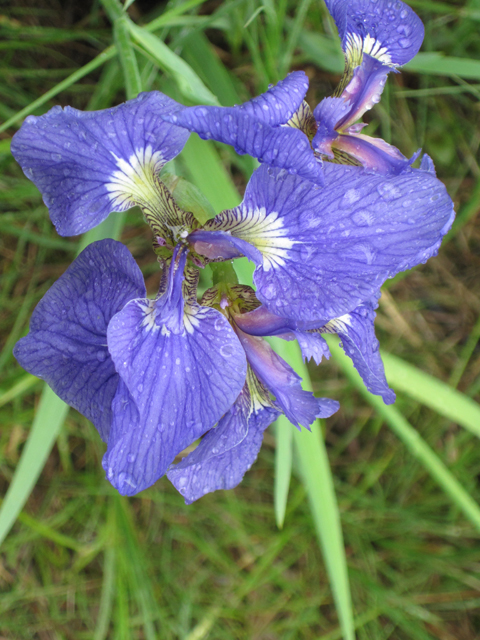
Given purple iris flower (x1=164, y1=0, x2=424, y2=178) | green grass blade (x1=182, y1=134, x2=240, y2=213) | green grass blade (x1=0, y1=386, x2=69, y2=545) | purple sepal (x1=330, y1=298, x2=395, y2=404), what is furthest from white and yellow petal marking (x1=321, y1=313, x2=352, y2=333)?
green grass blade (x1=0, y1=386, x2=69, y2=545)

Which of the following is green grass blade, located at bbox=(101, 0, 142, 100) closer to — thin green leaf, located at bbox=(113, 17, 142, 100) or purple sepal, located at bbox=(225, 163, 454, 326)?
thin green leaf, located at bbox=(113, 17, 142, 100)

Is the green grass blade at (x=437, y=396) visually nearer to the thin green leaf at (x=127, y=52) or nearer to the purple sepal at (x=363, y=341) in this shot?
the purple sepal at (x=363, y=341)

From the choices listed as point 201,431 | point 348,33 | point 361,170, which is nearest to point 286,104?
point 361,170

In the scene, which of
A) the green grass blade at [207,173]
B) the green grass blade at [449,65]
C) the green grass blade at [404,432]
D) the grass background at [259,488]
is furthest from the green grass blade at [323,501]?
the green grass blade at [449,65]

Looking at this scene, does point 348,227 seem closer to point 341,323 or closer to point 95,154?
point 341,323

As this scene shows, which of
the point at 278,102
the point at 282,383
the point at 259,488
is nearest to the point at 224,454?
the point at 282,383

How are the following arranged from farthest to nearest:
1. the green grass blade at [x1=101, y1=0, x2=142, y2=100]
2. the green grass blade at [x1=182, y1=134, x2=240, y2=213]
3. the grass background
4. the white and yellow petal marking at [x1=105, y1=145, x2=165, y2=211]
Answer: the grass background
the green grass blade at [x1=182, y1=134, x2=240, y2=213]
the green grass blade at [x1=101, y1=0, x2=142, y2=100]
the white and yellow petal marking at [x1=105, y1=145, x2=165, y2=211]

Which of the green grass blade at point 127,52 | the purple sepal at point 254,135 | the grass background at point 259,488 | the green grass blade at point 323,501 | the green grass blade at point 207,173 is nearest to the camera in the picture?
the purple sepal at point 254,135
